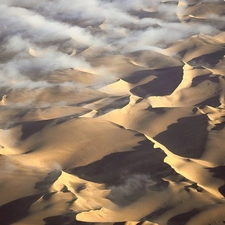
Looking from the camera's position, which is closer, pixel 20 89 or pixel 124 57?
pixel 20 89

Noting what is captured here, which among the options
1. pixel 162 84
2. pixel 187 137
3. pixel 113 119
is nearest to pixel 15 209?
pixel 113 119

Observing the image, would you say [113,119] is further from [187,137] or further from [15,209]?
[15,209]

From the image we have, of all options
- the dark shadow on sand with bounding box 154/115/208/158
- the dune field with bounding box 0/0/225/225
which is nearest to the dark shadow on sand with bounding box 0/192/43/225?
the dune field with bounding box 0/0/225/225

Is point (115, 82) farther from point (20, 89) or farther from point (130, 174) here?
point (130, 174)

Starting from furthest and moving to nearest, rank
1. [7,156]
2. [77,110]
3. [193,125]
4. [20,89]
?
[20,89], [77,110], [193,125], [7,156]

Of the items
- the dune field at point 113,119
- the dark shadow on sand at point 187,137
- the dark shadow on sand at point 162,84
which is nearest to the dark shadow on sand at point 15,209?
the dune field at point 113,119

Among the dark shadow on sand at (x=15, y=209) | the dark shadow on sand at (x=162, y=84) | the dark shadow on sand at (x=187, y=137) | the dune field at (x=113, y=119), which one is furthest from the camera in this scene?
the dark shadow on sand at (x=162, y=84)

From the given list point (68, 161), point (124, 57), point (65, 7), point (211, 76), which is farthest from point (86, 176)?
point (65, 7)

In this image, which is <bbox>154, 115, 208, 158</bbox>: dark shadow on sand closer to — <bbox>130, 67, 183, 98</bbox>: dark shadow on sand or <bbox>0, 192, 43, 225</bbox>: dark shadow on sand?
<bbox>130, 67, 183, 98</bbox>: dark shadow on sand

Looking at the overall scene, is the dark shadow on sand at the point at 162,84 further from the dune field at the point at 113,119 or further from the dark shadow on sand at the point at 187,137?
the dark shadow on sand at the point at 187,137
